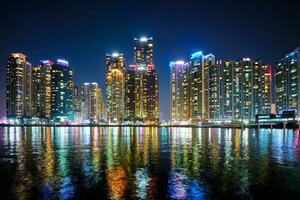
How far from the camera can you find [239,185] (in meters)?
28.4

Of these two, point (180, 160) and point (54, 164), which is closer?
point (54, 164)

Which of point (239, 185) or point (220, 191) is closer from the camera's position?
point (220, 191)

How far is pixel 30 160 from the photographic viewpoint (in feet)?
144

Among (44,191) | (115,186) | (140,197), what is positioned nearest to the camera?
(140,197)

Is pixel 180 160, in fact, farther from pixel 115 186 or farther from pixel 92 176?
pixel 115 186

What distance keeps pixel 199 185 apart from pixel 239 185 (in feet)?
10.3

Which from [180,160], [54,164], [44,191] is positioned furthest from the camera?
[180,160]

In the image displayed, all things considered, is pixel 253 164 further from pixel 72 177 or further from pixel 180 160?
pixel 72 177

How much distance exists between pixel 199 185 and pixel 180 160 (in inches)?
610

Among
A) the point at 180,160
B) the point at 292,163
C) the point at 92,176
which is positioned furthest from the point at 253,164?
the point at 92,176

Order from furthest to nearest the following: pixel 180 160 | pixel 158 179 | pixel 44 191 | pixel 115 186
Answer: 1. pixel 180 160
2. pixel 158 179
3. pixel 115 186
4. pixel 44 191

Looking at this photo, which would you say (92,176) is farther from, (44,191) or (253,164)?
(253,164)

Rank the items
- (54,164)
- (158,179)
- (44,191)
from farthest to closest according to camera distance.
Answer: (54,164)
(158,179)
(44,191)

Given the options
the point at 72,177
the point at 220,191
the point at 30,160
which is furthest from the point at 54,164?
the point at 220,191
